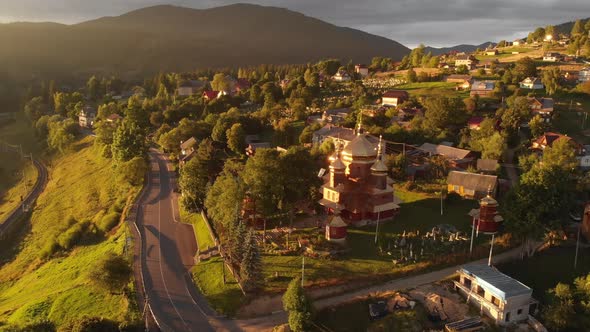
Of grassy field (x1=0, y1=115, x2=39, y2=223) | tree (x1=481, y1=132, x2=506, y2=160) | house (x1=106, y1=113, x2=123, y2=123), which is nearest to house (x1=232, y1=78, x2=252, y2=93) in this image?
house (x1=106, y1=113, x2=123, y2=123)

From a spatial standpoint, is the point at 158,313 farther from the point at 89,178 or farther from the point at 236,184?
the point at 89,178

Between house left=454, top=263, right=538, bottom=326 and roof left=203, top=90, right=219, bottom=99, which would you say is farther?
roof left=203, top=90, right=219, bottom=99

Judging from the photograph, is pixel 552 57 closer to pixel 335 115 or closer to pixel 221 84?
pixel 335 115

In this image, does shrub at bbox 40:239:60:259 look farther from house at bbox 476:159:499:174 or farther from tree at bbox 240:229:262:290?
house at bbox 476:159:499:174

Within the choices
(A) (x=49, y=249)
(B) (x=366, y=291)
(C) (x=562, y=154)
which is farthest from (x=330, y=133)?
(A) (x=49, y=249)

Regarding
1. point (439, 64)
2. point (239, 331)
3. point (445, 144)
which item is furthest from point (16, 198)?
point (439, 64)

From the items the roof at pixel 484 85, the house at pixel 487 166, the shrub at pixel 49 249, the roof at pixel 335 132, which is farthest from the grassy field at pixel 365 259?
the roof at pixel 484 85
